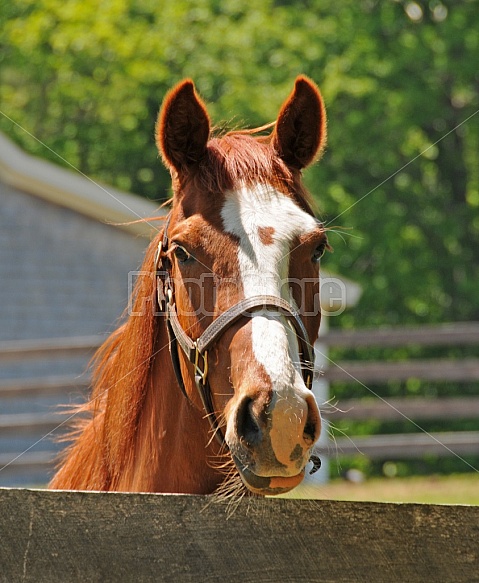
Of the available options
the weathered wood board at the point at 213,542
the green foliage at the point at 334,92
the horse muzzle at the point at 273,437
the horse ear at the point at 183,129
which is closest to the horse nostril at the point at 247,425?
the horse muzzle at the point at 273,437

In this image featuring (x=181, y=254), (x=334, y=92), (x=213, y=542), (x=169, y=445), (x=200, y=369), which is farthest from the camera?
(x=334, y=92)

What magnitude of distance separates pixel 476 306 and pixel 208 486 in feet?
53.2

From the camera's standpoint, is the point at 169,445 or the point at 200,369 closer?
the point at 200,369

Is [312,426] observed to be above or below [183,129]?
below

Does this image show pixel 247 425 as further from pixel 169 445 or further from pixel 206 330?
pixel 169 445

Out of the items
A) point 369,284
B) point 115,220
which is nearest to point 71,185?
point 115,220

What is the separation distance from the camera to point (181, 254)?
8.37ft

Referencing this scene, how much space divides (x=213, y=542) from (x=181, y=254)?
94cm

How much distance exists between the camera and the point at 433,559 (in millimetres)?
1872

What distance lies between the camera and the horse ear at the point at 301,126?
111 inches

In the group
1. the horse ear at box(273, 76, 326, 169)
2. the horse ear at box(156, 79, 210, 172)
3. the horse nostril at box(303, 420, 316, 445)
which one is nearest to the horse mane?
the horse ear at box(156, 79, 210, 172)

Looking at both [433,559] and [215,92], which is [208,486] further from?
[215,92]

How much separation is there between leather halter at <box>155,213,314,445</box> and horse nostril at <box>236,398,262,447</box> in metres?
0.20

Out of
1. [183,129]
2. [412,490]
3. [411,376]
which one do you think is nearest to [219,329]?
[183,129]
